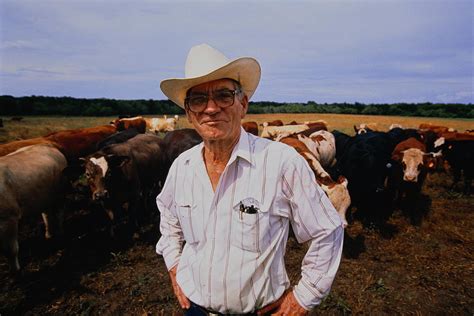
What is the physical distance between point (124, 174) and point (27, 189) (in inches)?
73.6

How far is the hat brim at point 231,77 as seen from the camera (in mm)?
1911

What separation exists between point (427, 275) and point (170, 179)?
18.1ft

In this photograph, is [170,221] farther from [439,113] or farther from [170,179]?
[439,113]

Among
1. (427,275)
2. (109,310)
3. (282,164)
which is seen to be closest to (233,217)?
(282,164)

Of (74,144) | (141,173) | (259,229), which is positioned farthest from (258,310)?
(74,144)

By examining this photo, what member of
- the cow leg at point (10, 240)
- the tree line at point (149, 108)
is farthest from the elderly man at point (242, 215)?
the tree line at point (149, 108)

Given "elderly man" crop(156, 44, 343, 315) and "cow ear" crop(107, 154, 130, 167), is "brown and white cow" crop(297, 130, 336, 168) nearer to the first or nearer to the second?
"cow ear" crop(107, 154, 130, 167)

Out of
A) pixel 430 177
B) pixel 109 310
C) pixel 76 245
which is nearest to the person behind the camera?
pixel 109 310

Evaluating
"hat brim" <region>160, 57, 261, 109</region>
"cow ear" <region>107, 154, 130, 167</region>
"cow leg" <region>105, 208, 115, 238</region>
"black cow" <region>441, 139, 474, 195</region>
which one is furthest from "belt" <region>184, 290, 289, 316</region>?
"black cow" <region>441, 139, 474, 195</region>

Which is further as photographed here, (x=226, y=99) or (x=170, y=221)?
(x=170, y=221)

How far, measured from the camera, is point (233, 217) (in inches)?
70.0

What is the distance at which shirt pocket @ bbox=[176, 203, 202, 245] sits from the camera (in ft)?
6.29

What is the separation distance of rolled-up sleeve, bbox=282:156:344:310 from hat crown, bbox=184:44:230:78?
0.79 metres

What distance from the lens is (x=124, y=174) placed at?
268 inches
